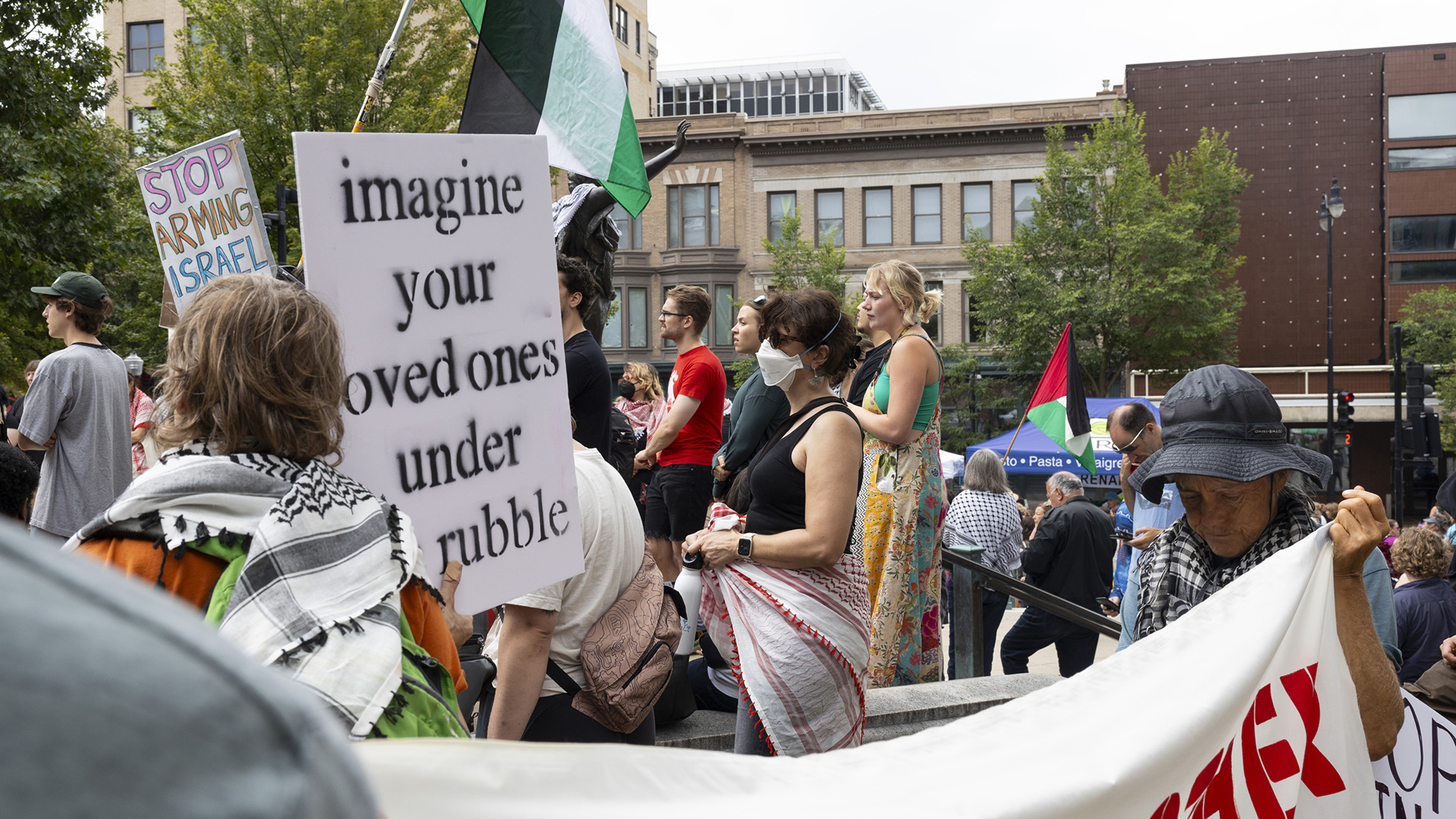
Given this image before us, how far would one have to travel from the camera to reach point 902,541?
16.6ft

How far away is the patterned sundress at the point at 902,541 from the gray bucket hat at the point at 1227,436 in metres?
2.44

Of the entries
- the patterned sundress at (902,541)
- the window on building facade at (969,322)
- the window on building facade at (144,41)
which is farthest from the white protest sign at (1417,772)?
the window on building facade at (144,41)

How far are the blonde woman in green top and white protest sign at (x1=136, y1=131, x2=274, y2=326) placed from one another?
293cm

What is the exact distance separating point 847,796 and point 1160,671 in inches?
36.6

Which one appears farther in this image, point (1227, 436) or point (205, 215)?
point (205, 215)

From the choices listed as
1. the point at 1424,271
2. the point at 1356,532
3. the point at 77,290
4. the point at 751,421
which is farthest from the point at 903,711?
the point at 1424,271

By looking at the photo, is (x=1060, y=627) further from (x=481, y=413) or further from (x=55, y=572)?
(x=55, y=572)

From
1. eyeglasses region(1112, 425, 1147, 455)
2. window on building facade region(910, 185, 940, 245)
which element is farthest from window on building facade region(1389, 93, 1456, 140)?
eyeglasses region(1112, 425, 1147, 455)

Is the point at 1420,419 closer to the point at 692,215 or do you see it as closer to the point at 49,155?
the point at 49,155

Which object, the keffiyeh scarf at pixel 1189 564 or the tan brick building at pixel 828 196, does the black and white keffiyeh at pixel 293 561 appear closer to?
the keffiyeh scarf at pixel 1189 564

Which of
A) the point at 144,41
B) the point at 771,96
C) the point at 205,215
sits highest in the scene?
the point at 771,96

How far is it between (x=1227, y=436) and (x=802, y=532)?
4.49 feet

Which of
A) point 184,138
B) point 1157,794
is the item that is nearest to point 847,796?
point 1157,794

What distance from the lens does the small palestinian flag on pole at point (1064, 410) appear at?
35.8ft
